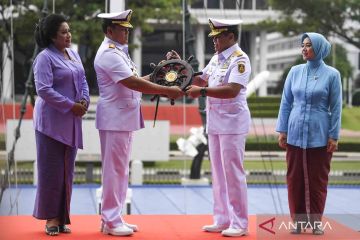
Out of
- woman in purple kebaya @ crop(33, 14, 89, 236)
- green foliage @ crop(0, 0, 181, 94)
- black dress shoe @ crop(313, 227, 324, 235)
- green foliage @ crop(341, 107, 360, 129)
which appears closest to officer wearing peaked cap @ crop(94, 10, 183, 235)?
woman in purple kebaya @ crop(33, 14, 89, 236)

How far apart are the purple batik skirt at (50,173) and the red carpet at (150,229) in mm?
155

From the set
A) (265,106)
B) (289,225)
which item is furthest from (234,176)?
(265,106)

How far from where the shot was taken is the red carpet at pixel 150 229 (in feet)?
15.4

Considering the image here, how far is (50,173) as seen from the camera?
15.3 feet

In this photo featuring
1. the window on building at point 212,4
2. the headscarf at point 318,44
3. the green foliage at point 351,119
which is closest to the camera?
the headscarf at point 318,44

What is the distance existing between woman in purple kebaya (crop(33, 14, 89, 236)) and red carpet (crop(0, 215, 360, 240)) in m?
0.17

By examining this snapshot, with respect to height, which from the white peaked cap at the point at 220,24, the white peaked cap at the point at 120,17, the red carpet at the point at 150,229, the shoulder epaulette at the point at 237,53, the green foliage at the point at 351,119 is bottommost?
the green foliage at the point at 351,119

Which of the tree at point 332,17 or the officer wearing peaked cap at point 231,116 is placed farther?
the tree at point 332,17

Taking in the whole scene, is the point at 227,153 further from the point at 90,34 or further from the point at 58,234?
the point at 90,34

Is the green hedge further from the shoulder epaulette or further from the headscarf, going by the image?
the shoulder epaulette

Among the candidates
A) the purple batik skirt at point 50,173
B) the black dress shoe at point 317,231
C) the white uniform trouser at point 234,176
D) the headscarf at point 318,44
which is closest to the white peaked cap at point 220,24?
the headscarf at point 318,44

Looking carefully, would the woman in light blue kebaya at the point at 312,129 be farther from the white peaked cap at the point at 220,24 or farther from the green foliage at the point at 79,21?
the green foliage at the point at 79,21

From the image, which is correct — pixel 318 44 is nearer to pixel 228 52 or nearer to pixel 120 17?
pixel 228 52

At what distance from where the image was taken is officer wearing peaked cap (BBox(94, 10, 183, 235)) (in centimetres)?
462
